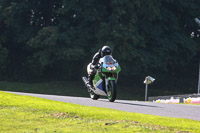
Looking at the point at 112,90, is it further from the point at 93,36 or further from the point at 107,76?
the point at 93,36

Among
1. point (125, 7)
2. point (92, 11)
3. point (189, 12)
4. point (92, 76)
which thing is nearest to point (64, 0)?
point (92, 11)

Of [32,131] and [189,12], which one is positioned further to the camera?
[189,12]

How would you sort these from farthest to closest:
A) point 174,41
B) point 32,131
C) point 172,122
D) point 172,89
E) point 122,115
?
point 172,89 < point 174,41 < point 122,115 < point 172,122 < point 32,131

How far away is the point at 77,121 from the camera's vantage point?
10227mm

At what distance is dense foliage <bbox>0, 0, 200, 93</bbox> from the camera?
122 feet

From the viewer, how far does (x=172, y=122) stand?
33.8 ft

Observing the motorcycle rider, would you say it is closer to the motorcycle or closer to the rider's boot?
the rider's boot

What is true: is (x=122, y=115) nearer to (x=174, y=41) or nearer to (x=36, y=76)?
(x=174, y=41)

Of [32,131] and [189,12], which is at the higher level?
[189,12]

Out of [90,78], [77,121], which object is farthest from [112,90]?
[77,121]

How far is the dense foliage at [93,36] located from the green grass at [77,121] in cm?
2389

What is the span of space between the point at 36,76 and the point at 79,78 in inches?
178

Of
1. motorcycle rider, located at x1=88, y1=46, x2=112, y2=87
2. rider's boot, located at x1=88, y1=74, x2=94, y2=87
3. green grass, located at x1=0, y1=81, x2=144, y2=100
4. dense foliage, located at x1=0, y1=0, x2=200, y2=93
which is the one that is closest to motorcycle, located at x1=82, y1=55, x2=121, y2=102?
motorcycle rider, located at x1=88, y1=46, x2=112, y2=87

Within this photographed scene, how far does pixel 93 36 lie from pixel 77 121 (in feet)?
95.8
